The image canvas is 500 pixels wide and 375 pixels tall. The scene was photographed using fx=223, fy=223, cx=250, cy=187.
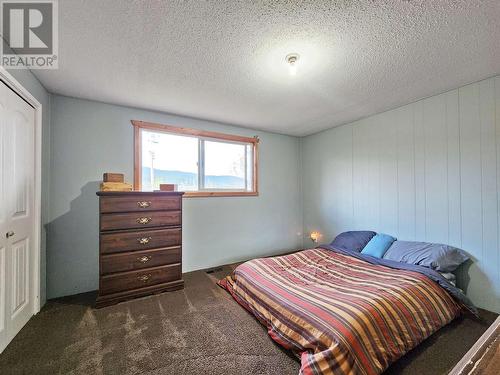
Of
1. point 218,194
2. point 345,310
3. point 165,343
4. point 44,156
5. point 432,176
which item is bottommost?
point 165,343

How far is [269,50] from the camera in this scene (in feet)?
6.00

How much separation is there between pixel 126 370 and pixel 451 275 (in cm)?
306

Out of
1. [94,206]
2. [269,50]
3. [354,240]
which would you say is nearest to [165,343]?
[94,206]

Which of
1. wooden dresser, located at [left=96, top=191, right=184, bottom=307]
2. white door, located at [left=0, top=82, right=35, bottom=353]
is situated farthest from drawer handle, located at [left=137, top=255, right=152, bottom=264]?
white door, located at [left=0, top=82, right=35, bottom=353]

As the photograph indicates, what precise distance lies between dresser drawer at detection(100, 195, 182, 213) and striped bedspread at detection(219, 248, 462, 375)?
115 cm

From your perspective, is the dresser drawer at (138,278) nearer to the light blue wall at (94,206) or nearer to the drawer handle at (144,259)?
the drawer handle at (144,259)

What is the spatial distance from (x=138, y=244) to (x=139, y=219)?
28 centimetres

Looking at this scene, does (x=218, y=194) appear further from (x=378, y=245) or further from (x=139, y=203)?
(x=378, y=245)

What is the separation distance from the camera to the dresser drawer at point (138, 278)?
2336mm

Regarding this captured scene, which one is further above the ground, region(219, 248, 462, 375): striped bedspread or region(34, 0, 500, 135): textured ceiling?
region(34, 0, 500, 135): textured ceiling

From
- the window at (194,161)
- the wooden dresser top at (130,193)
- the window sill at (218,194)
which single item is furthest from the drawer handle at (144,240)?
the window sill at (218,194)

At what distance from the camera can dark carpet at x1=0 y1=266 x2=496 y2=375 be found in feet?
5.03

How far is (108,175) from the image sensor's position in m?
2.47

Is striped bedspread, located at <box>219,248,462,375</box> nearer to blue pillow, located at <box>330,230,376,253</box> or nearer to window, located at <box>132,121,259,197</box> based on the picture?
blue pillow, located at <box>330,230,376,253</box>
